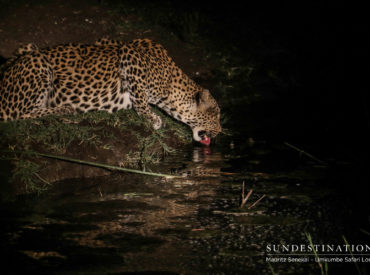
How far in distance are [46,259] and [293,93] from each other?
7.22m

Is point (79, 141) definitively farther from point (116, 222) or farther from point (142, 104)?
point (116, 222)

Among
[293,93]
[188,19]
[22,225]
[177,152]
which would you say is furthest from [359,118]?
[22,225]

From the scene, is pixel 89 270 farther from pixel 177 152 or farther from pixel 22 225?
pixel 177 152

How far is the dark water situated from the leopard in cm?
119

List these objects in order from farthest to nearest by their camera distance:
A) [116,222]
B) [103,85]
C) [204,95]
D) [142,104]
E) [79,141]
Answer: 1. [204,95]
2. [142,104]
3. [103,85]
4. [79,141]
5. [116,222]

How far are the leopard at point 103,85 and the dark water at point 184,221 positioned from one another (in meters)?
1.19

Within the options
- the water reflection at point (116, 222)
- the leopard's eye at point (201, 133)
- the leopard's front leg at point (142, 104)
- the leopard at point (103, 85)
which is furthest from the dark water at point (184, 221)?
the leopard at point (103, 85)

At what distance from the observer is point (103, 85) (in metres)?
7.84

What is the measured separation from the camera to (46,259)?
4.31 metres

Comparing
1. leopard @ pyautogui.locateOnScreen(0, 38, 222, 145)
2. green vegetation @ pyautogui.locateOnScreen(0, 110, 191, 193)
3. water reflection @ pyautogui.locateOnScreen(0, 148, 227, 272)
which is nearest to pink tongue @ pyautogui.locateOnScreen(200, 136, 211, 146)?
leopard @ pyautogui.locateOnScreen(0, 38, 222, 145)

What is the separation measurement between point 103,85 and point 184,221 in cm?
317

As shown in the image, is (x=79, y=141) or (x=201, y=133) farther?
(x=201, y=133)

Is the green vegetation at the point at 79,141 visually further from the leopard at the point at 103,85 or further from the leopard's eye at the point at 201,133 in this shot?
the leopard's eye at the point at 201,133

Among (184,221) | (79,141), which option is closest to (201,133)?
(79,141)
